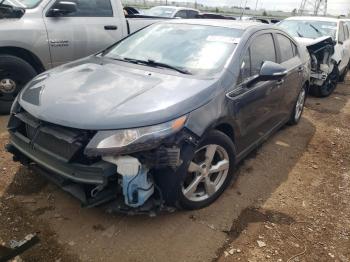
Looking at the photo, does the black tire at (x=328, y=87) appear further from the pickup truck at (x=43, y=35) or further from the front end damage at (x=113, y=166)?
the front end damage at (x=113, y=166)

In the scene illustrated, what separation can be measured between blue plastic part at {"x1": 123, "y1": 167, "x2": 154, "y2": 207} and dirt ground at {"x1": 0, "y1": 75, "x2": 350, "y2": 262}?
38 cm

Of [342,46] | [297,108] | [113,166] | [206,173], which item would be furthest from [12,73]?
[342,46]

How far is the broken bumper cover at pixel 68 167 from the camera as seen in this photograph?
2.66 meters

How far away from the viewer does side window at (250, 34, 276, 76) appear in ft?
12.7

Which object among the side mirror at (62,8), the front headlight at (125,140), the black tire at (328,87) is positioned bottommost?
the black tire at (328,87)

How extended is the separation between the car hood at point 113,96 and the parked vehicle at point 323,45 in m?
4.82

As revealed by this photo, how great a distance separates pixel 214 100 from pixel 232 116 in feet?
1.14

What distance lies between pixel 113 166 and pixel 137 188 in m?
0.25

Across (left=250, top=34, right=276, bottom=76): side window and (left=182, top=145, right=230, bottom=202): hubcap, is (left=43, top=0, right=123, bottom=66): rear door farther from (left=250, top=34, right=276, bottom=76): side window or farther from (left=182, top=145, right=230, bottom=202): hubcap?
(left=182, top=145, right=230, bottom=202): hubcap

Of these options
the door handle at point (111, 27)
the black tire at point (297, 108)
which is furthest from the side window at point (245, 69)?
the door handle at point (111, 27)

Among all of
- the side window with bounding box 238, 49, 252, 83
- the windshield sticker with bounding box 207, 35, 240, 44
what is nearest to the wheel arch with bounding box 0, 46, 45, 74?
the windshield sticker with bounding box 207, 35, 240, 44

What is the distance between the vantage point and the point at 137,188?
9.06 ft

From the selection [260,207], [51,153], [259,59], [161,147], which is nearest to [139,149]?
[161,147]

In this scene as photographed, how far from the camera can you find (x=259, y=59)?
4012 millimetres
